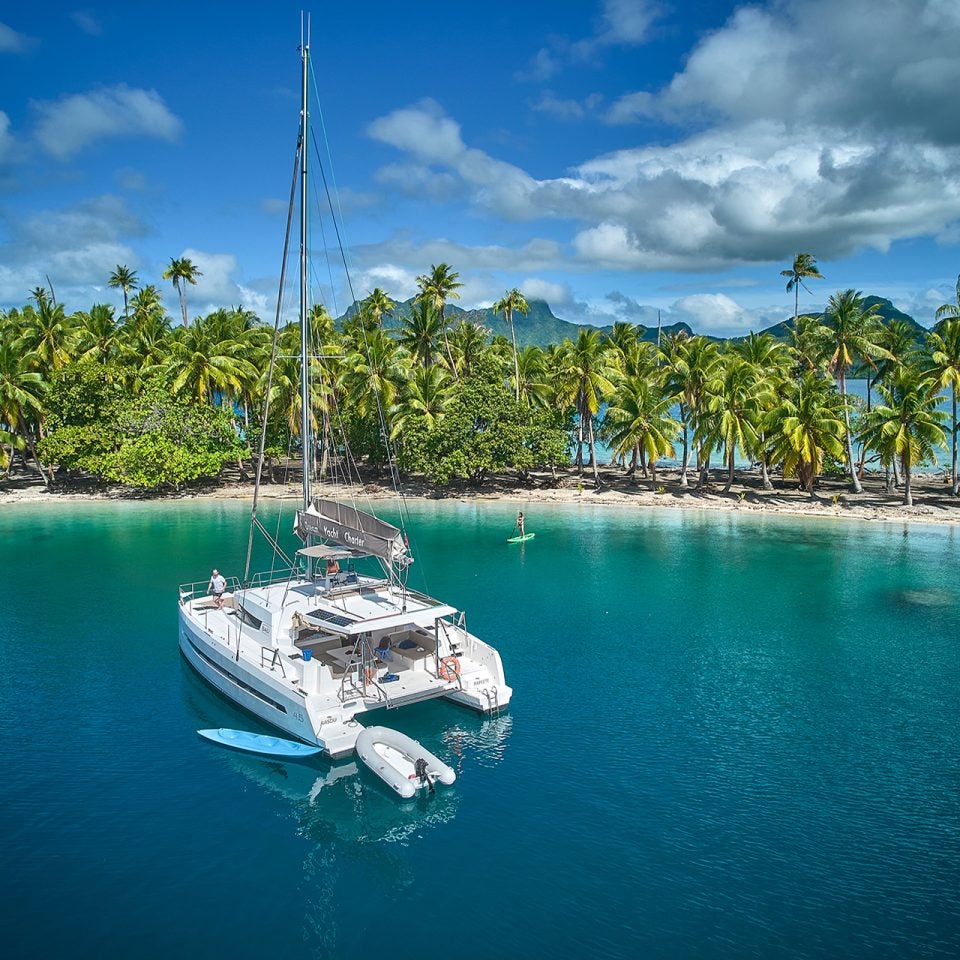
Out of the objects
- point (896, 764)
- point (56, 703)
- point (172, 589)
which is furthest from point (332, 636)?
point (896, 764)

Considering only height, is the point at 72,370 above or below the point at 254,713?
above

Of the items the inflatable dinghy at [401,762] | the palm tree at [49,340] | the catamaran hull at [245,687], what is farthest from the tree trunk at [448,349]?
the inflatable dinghy at [401,762]

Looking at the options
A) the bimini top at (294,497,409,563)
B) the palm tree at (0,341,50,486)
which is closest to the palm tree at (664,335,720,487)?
the bimini top at (294,497,409,563)

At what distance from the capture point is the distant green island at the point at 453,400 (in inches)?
2071

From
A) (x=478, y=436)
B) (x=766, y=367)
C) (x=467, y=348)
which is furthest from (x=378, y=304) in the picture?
(x=766, y=367)

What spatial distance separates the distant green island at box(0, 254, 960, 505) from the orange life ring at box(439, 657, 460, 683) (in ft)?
101

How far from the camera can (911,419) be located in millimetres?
49344

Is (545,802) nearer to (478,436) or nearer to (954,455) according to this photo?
(478,436)

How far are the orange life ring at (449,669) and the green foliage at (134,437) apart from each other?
3864cm

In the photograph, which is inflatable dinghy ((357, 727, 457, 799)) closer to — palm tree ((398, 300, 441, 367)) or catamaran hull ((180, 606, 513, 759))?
catamaran hull ((180, 606, 513, 759))

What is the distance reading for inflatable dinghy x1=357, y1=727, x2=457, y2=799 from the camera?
56.7 ft

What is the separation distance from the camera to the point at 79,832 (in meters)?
16.1

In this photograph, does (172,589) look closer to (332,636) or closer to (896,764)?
(332,636)

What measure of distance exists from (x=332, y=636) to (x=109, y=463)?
Result: 37.6m
